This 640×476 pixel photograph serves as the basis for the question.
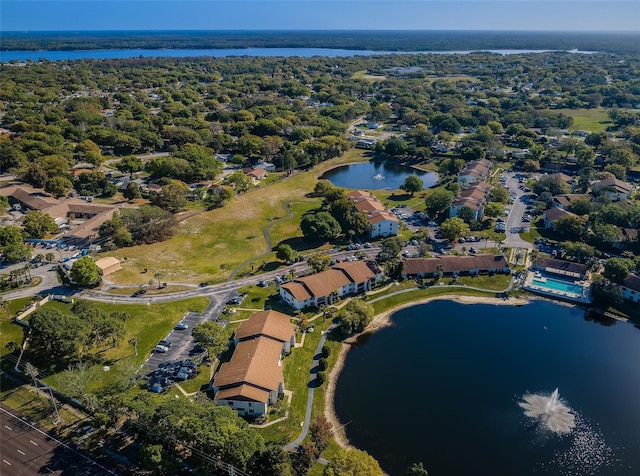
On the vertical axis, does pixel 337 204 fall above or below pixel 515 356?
above

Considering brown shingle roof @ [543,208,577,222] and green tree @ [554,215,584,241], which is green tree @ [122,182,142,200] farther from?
brown shingle roof @ [543,208,577,222]

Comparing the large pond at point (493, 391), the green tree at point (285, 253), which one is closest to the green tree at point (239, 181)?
the green tree at point (285, 253)

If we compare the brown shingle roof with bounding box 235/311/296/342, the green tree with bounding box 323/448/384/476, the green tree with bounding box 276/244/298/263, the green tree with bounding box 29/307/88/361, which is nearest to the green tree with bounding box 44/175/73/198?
the green tree with bounding box 29/307/88/361

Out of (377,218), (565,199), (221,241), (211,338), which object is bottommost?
(221,241)

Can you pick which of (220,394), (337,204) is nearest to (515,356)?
(220,394)

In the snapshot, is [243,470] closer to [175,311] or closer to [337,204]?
[175,311]

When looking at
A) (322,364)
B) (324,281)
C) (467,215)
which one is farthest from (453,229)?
(322,364)

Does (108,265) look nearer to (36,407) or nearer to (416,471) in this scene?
(36,407)
